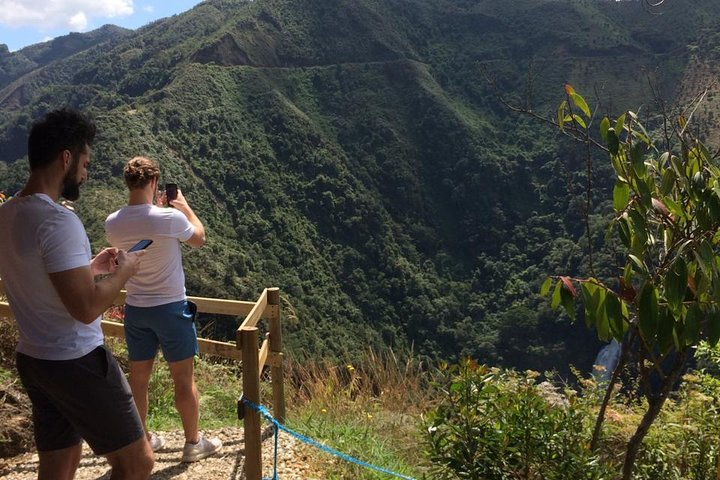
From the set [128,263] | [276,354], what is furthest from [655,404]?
[276,354]

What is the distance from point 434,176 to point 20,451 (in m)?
55.1

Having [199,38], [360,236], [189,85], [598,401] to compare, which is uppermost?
[199,38]

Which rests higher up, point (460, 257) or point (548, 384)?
point (548, 384)

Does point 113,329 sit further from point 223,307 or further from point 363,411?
point 363,411

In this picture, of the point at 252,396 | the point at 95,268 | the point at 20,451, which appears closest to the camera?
the point at 95,268

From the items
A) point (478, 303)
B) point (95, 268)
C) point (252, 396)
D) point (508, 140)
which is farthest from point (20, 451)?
point (508, 140)

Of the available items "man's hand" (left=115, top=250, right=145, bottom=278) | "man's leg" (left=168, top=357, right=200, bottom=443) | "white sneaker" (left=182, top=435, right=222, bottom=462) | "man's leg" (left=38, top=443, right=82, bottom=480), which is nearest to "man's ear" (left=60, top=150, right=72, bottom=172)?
"man's hand" (left=115, top=250, right=145, bottom=278)

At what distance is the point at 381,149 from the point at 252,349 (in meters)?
55.2

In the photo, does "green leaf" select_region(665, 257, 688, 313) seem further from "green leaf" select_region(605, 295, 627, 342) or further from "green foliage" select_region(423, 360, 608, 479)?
"green foliage" select_region(423, 360, 608, 479)

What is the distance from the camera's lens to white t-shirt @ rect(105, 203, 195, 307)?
2.54 metres

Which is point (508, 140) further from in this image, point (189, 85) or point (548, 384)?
point (548, 384)

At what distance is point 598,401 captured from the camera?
2.99m

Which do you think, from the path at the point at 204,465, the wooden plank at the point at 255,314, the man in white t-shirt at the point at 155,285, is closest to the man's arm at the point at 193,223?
the man in white t-shirt at the point at 155,285

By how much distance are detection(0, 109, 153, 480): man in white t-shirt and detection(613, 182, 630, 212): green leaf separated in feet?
4.66
